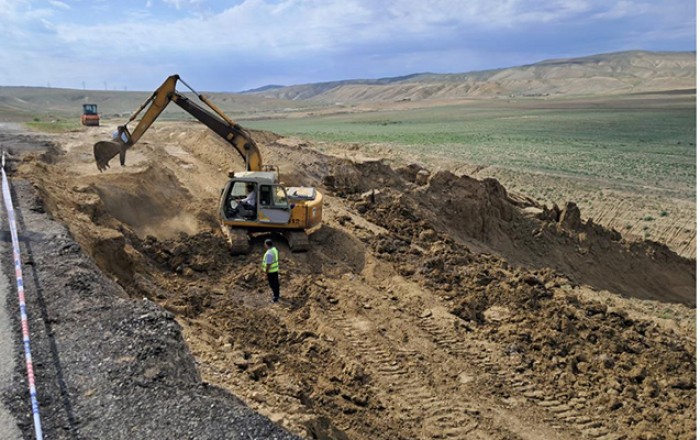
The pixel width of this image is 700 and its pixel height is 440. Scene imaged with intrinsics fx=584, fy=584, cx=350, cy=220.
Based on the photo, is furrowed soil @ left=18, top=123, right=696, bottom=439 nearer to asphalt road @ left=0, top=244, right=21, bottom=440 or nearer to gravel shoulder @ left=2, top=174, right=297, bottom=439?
gravel shoulder @ left=2, top=174, right=297, bottom=439

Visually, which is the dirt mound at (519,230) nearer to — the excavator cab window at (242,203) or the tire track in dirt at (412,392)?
the excavator cab window at (242,203)

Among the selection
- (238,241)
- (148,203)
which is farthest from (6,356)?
(148,203)

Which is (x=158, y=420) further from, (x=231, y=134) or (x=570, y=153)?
(x=570, y=153)

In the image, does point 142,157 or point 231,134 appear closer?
point 231,134

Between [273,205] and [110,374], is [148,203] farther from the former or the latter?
[110,374]

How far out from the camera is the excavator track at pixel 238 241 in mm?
14555

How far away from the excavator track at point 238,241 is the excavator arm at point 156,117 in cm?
217

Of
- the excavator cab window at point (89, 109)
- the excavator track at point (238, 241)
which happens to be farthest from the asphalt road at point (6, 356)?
the excavator cab window at point (89, 109)

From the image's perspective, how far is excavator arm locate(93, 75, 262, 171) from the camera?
1528cm

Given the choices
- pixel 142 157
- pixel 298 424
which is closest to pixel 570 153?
pixel 142 157

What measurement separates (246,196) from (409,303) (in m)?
5.17

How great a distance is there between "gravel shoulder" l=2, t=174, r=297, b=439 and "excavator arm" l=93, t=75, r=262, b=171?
7.10 metres

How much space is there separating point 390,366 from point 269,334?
2.40 meters

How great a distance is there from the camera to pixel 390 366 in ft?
34.3
